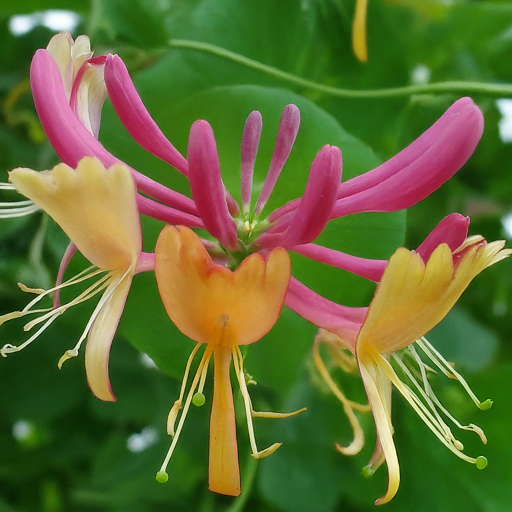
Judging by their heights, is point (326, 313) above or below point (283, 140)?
below

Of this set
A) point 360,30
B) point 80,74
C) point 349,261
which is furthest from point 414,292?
point 360,30

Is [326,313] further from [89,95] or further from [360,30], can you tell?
[360,30]

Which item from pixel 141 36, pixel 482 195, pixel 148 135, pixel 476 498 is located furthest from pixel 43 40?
pixel 476 498

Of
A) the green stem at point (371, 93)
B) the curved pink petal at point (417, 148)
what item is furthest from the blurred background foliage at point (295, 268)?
the curved pink petal at point (417, 148)

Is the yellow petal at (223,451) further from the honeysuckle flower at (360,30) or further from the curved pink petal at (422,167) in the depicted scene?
the honeysuckle flower at (360,30)

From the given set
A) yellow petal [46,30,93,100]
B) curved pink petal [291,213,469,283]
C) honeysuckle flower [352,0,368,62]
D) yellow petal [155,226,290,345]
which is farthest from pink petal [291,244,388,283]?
honeysuckle flower [352,0,368,62]

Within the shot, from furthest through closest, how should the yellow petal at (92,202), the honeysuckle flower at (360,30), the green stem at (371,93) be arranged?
1. the honeysuckle flower at (360,30)
2. the green stem at (371,93)
3. the yellow petal at (92,202)

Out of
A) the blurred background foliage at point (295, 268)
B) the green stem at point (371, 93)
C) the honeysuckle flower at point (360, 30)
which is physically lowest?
the blurred background foliage at point (295, 268)
